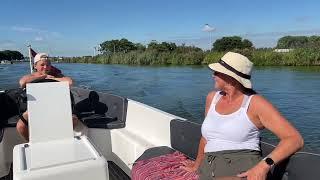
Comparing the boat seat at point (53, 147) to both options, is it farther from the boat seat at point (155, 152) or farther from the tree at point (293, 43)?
the tree at point (293, 43)

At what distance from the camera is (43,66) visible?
3562mm

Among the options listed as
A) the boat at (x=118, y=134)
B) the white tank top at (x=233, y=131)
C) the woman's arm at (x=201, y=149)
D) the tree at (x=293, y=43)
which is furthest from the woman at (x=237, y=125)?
the tree at (x=293, y=43)

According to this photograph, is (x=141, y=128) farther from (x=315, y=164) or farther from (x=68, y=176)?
(x=315, y=164)

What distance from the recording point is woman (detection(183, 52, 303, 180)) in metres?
1.67

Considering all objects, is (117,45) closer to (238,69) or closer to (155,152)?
(155,152)

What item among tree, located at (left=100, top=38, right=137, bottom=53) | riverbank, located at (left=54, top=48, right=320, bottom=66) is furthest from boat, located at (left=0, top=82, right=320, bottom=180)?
tree, located at (left=100, top=38, right=137, bottom=53)

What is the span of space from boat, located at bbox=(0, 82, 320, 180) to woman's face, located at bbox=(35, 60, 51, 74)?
0.30m

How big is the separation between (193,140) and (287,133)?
101 centimetres

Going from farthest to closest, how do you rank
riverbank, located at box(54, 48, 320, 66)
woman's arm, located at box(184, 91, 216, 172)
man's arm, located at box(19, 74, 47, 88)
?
riverbank, located at box(54, 48, 320, 66), man's arm, located at box(19, 74, 47, 88), woman's arm, located at box(184, 91, 216, 172)

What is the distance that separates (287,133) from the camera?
63.5 inches

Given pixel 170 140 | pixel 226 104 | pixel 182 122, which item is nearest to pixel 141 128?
pixel 170 140

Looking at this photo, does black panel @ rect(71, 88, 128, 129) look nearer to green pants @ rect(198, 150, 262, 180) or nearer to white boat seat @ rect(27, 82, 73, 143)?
white boat seat @ rect(27, 82, 73, 143)

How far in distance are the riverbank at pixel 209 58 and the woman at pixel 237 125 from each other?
15707mm

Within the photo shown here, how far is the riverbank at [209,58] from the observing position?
23.8 metres
